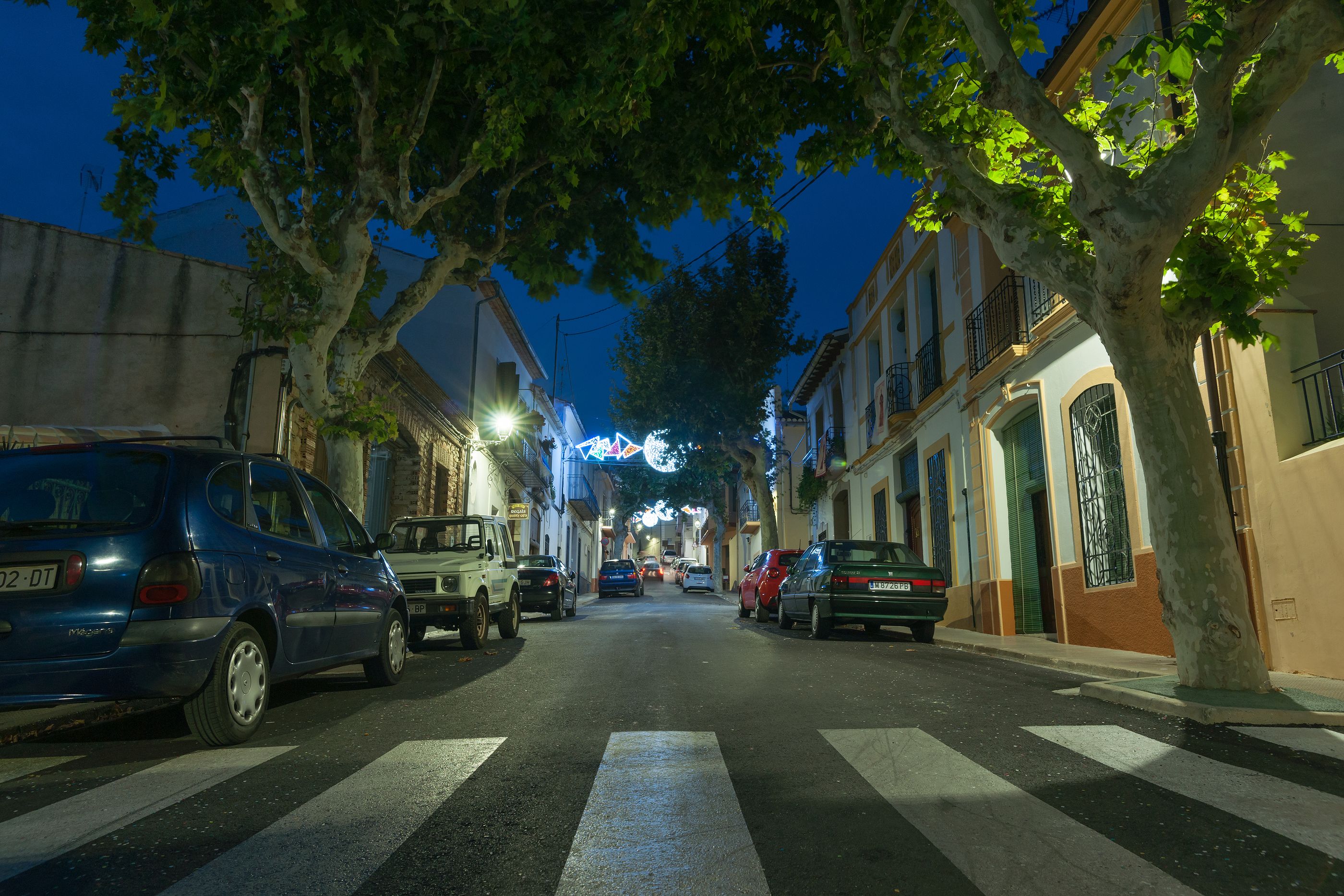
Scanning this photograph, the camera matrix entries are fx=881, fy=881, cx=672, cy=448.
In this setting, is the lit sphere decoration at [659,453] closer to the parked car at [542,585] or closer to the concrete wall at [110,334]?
the parked car at [542,585]

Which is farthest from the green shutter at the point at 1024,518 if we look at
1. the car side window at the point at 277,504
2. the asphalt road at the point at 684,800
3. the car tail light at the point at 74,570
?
the car tail light at the point at 74,570

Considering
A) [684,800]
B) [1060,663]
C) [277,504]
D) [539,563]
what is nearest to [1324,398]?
[1060,663]

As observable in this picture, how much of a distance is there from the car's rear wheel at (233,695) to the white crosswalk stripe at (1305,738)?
5701 millimetres

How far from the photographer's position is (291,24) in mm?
8328

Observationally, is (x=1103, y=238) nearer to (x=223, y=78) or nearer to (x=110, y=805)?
(x=110, y=805)

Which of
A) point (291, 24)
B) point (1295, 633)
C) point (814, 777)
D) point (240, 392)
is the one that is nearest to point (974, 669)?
point (1295, 633)

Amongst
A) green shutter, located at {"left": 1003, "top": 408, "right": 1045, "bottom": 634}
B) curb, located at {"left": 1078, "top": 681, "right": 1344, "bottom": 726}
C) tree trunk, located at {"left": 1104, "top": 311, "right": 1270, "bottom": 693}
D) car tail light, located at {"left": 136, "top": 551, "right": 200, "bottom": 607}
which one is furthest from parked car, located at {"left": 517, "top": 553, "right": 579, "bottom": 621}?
curb, located at {"left": 1078, "top": 681, "right": 1344, "bottom": 726}

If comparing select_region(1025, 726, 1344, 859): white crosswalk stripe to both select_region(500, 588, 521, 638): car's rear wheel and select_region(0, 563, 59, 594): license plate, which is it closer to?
select_region(0, 563, 59, 594): license plate

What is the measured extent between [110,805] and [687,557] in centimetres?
10416

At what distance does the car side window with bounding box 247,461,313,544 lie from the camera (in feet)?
18.5

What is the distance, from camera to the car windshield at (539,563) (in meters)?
20.6

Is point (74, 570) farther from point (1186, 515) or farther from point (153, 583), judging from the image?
point (1186, 515)

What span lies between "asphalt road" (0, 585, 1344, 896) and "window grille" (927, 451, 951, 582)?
11016 mm

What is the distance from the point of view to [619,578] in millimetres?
40812
